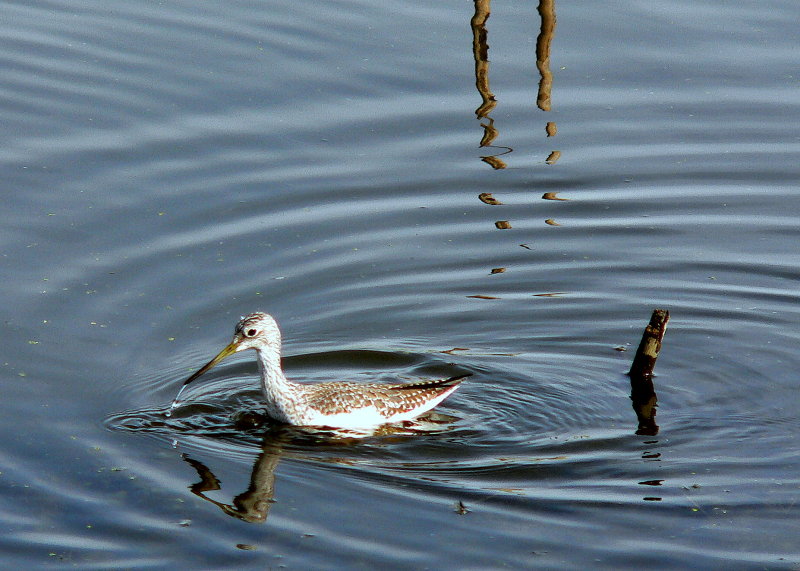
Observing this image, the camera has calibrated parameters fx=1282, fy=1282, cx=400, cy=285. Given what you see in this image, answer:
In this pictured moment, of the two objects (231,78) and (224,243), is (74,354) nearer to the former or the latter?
(224,243)

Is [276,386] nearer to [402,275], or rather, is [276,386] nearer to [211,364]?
[211,364]

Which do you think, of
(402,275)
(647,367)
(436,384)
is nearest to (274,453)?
(436,384)

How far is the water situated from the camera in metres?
10.8

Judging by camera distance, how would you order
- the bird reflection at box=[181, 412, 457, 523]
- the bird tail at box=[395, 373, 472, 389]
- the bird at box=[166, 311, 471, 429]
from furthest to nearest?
the bird tail at box=[395, 373, 472, 389]
the bird at box=[166, 311, 471, 429]
the bird reflection at box=[181, 412, 457, 523]

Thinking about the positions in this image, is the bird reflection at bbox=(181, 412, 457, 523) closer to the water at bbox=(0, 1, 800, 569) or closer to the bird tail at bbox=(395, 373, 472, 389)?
the water at bbox=(0, 1, 800, 569)

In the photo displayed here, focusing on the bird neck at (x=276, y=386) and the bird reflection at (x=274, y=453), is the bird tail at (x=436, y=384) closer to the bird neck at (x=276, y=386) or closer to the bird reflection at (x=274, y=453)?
the bird reflection at (x=274, y=453)

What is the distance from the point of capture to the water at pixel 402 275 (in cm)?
1083

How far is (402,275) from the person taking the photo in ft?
50.4

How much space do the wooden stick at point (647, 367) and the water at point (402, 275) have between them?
20cm

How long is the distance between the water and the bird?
0.71 feet

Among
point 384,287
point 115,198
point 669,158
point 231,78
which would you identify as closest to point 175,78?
point 231,78

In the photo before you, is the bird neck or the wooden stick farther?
the wooden stick

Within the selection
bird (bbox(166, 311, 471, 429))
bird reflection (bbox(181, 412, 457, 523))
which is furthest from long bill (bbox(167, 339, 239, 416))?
bird reflection (bbox(181, 412, 457, 523))

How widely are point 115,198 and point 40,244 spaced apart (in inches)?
54.4
